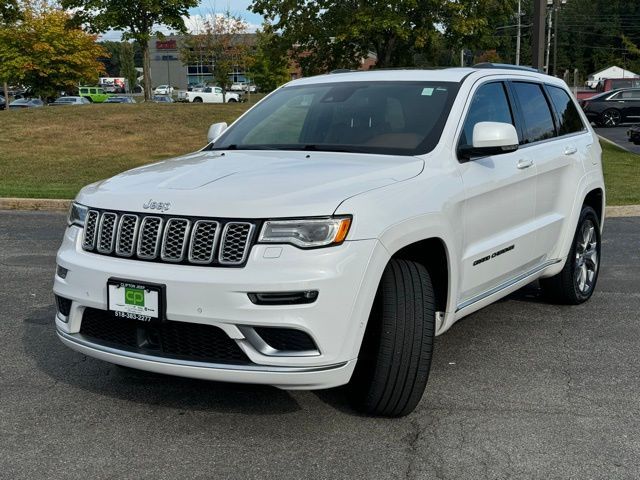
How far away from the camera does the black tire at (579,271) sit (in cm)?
618

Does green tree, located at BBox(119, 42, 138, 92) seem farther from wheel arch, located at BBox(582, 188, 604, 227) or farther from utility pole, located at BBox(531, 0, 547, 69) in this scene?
wheel arch, located at BBox(582, 188, 604, 227)

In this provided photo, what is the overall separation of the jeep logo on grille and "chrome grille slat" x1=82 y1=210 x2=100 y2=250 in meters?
0.35

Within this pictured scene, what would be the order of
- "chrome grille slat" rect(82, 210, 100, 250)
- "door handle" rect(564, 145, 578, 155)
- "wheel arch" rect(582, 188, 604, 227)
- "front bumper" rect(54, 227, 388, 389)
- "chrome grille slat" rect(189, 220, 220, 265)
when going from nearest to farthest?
"front bumper" rect(54, 227, 388, 389) < "chrome grille slat" rect(189, 220, 220, 265) < "chrome grille slat" rect(82, 210, 100, 250) < "door handle" rect(564, 145, 578, 155) < "wheel arch" rect(582, 188, 604, 227)

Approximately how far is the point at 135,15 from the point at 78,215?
26.7 meters

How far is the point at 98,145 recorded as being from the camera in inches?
842

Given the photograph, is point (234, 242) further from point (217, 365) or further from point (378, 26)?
point (378, 26)

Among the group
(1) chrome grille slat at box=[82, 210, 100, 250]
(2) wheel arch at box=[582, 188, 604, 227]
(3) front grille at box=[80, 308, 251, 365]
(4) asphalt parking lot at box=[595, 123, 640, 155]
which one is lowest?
(4) asphalt parking lot at box=[595, 123, 640, 155]

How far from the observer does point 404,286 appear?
3889mm

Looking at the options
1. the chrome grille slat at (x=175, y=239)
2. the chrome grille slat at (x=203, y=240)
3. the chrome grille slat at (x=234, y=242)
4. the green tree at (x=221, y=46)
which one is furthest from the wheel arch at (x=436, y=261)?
the green tree at (x=221, y=46)

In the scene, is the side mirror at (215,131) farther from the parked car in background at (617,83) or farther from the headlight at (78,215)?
the parked car in background at (617,83)

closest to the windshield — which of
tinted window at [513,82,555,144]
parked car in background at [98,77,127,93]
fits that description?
tinted window at [513,82,555,144]

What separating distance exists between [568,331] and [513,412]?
1758 mm

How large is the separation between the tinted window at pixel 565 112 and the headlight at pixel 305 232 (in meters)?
3.17

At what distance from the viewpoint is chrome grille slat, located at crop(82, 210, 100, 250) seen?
13.2ft
